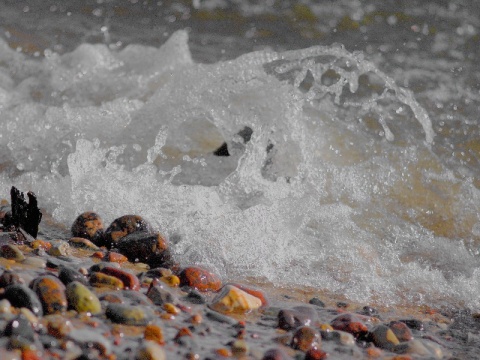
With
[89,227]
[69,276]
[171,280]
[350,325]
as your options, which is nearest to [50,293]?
[69,276]

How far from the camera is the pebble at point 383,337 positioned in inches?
87.4

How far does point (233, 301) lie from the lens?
237cm

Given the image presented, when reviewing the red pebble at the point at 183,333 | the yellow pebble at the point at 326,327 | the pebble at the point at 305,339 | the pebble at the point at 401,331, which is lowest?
the pebble at the point at 401,331

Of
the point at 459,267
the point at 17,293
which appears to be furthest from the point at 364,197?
the point at 17,293

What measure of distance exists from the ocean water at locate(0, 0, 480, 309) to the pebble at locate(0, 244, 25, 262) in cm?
81

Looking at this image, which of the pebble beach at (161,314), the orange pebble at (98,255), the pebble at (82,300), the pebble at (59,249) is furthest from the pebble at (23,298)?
the orange pebble at (98,255)

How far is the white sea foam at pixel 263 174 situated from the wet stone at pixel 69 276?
31.9 inches

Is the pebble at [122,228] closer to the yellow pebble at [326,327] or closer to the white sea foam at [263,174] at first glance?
the white sea foam at [263,174]

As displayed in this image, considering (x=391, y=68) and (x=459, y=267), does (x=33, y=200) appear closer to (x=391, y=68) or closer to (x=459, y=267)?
(x=459, y=267)

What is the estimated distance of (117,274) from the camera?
237 centimetres

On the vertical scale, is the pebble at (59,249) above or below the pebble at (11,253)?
below

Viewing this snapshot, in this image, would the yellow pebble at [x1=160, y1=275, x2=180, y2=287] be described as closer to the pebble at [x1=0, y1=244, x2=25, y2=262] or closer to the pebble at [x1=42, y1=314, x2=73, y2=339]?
the pebble at [x1=0, y1=244, x2=25, y2=262]

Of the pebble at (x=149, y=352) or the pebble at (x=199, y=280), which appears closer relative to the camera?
the pebble at (x=149, y=352)

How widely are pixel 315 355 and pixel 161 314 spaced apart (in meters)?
0.53
